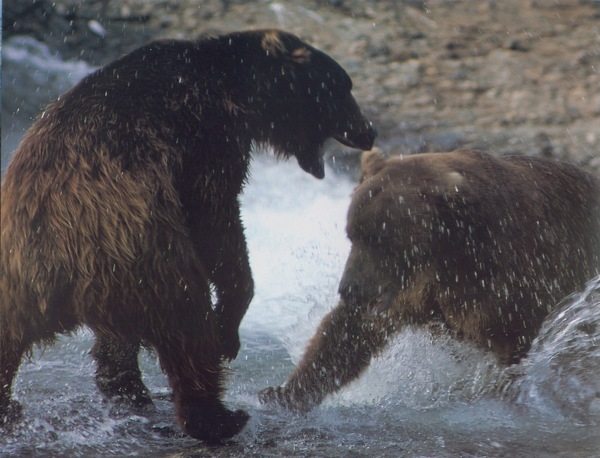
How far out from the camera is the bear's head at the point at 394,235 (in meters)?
3.13

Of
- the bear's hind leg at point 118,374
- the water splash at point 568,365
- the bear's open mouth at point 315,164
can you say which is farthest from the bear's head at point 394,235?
the bear's hind leg at point 118,374

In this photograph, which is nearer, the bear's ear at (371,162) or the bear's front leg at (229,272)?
the bear's front leg at (229,272)

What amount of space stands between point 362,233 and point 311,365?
0.62 meters

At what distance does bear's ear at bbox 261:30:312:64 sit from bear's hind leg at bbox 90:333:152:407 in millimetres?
1363

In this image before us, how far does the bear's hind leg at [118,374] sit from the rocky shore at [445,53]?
1257 mm

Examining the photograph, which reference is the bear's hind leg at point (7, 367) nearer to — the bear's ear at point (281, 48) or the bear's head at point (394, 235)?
the bear's head at point (394, 235)

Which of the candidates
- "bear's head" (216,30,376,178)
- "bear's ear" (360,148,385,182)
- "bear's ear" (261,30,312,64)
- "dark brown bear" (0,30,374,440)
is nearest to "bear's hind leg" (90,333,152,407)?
"dark brown bear" (0,30,374,440)

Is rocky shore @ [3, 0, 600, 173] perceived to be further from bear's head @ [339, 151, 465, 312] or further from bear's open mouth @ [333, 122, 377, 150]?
bear's head @ [339, 151, 465, 312]

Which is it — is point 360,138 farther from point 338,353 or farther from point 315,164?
point 338,353

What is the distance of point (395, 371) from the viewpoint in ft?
10.8

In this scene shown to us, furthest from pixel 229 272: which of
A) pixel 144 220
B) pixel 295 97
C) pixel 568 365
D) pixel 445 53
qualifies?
pixel 568 365

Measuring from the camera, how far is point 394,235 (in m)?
3.18

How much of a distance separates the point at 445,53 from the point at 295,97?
719mm

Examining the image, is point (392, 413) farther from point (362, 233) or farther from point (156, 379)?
point (156, 379)
